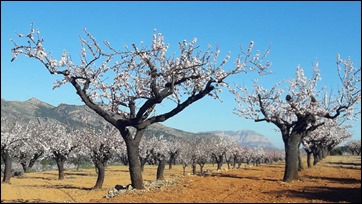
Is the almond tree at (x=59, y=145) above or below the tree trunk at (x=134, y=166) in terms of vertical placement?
above

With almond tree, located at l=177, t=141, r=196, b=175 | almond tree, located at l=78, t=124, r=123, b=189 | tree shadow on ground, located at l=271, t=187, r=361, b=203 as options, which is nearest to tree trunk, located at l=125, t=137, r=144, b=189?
tree shadow on ground, located at l=271, t=187, r=361, b=203

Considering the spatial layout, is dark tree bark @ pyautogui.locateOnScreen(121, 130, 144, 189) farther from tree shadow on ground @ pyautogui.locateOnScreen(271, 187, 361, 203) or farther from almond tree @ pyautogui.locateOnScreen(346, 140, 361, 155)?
almond tree @ pyautogui.locateOnScreen(346, 140, 361, 155)

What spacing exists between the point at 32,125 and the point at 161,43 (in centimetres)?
5032

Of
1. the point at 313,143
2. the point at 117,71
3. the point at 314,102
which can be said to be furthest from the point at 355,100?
the point at 313,143

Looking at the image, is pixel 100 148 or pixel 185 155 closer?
pixel 100 148

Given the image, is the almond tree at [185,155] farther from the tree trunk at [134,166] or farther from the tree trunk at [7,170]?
the tree trunk at [134,166]

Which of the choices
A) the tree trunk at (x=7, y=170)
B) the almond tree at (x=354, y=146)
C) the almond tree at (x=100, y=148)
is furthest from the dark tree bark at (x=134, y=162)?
the almond tree at (x=354, y=146)

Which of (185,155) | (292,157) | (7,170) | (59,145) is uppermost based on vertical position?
(59,145)

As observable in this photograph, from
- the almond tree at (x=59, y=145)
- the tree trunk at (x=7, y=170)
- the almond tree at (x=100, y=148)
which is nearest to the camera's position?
the almond tree at (x=100, y=148)

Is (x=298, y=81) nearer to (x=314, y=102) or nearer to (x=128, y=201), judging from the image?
(x=314, y=102)

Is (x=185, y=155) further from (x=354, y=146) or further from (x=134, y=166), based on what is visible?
(x=354, y=146)

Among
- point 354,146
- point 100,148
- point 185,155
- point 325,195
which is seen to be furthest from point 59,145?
point 354,146

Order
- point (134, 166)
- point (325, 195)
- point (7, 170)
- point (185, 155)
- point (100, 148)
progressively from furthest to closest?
point (185, 155) → point (7, 170) → point (100, 148) → point (134, 166) → point (325, 195)

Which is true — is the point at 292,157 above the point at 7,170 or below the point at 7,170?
above
